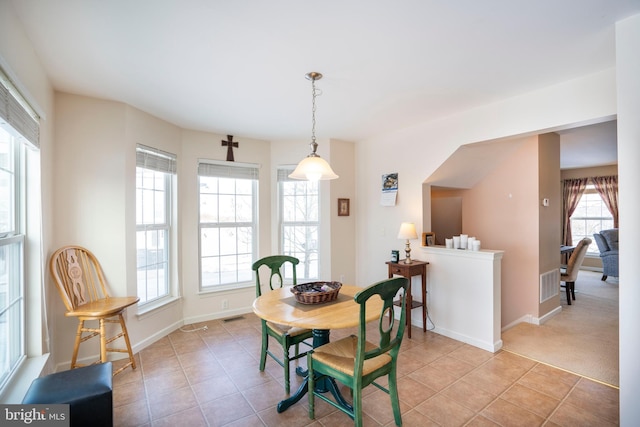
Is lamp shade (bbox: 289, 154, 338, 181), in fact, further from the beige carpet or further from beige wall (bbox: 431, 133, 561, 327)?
beige wall (bbox: 431, 133, 561, 327)

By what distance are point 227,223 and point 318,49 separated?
283cm

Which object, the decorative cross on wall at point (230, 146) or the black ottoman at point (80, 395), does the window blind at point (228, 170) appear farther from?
the black ottoman at point (80, 395)

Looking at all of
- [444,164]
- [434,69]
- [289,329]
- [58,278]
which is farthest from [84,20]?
[444,164]

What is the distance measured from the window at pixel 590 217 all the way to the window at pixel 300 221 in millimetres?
7141

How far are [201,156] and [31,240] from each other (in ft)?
6.88

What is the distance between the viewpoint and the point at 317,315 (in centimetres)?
202

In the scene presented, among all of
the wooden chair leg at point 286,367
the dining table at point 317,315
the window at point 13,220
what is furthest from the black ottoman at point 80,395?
the wooden chair leg at point 286,367

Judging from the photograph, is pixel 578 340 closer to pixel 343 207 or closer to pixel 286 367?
pixel 343 207

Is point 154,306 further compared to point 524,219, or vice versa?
point 524,219

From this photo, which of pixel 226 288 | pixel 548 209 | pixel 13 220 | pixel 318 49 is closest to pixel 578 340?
pixel 548 209

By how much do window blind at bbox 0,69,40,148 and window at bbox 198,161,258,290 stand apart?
1.91 m

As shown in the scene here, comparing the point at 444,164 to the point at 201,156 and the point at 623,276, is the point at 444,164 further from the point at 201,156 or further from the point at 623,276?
the point at 201,156

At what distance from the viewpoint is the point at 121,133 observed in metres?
2.97

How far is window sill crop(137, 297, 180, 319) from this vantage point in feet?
10.5
